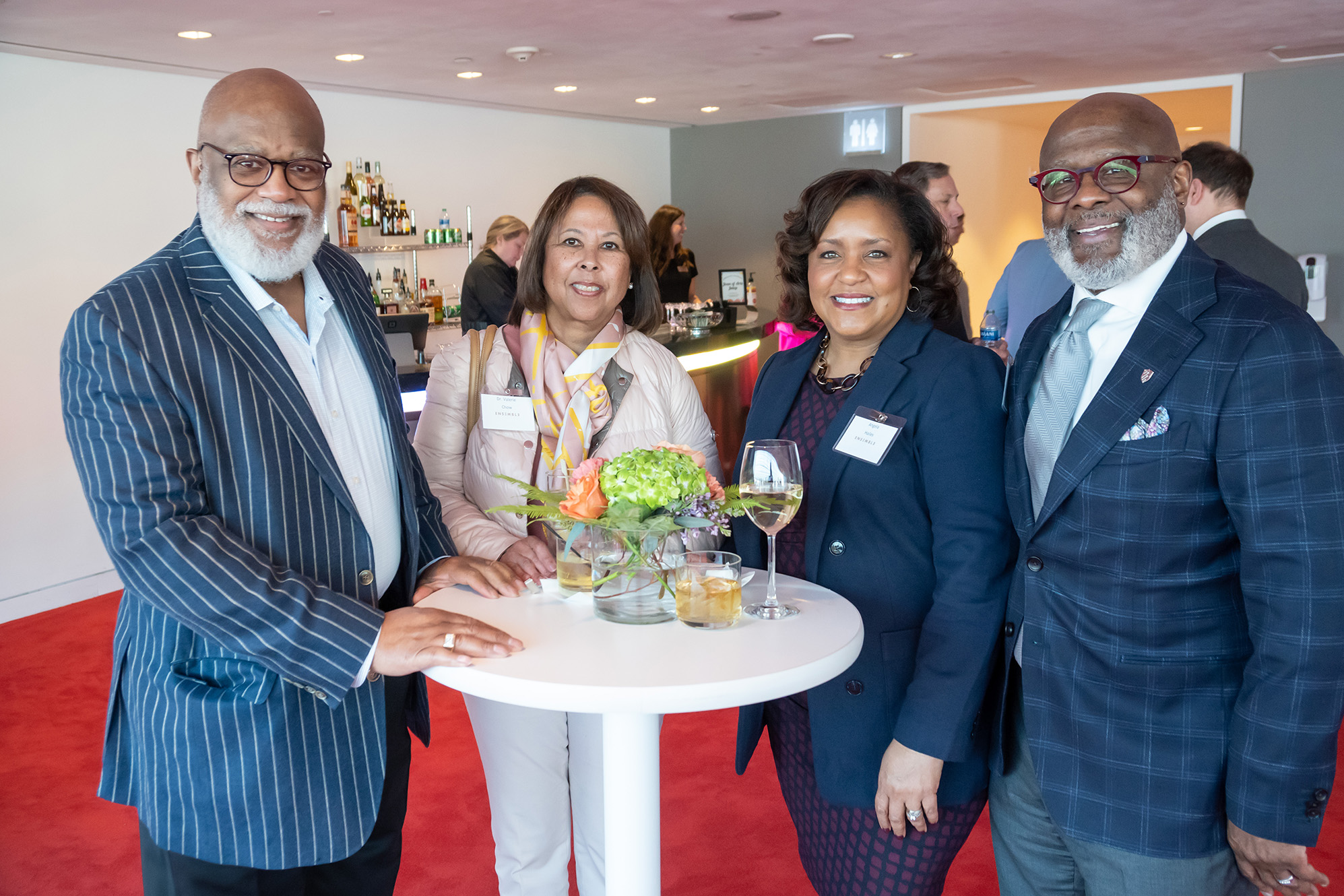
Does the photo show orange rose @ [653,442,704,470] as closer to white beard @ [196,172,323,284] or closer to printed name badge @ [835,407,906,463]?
printed name badge @ [835,407,906,463]

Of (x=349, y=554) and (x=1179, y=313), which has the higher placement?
(x=1179, y=313)

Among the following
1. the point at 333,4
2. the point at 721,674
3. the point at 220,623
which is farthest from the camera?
the point at 333,4

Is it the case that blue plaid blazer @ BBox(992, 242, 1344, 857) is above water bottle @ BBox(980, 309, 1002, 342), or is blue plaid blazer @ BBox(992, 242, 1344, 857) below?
below

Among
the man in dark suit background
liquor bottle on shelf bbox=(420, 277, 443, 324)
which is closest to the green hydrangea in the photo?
the man in dark suit background

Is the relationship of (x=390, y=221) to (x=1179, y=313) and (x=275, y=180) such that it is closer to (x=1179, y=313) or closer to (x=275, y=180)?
(x=275, y=180)

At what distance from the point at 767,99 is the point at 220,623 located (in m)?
8.09

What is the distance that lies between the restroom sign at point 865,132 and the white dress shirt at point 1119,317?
8.48 meters

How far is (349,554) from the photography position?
1650mm

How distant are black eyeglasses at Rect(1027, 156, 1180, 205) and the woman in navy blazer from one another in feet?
0.98

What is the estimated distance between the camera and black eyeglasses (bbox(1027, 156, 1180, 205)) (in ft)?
5.08

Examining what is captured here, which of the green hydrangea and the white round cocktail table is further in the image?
the green hydrangea

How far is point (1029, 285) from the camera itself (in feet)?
14.4

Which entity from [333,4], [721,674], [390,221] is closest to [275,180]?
[721,674]

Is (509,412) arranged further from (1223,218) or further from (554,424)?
(1223,218)
